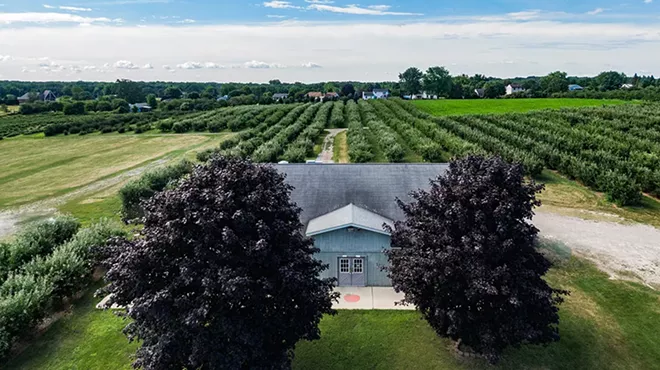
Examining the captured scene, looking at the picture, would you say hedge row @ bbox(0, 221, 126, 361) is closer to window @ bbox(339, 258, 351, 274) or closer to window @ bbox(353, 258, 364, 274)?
window @ bbox(339, 258, 351, 274)

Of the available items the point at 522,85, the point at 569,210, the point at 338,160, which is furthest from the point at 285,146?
the point at 522,85

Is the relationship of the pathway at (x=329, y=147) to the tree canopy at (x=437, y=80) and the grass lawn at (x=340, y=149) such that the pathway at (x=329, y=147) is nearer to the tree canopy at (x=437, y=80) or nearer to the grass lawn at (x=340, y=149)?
the grass lawn at (x=340, y=149)

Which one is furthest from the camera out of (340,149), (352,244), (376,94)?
(376,94)

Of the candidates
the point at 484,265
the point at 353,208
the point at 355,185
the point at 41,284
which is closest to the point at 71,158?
the point at 41,284

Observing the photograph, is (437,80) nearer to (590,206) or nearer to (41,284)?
(590,206)

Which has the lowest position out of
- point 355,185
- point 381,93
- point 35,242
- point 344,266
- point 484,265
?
point 344,266

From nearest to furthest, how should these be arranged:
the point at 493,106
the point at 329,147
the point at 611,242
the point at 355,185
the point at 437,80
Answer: the point at 355,185 < the point at 611,242 < the point at 329,147 < the point at 493,106 < the point at 437,80

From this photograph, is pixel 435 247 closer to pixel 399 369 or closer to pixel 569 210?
pixel 399 369
